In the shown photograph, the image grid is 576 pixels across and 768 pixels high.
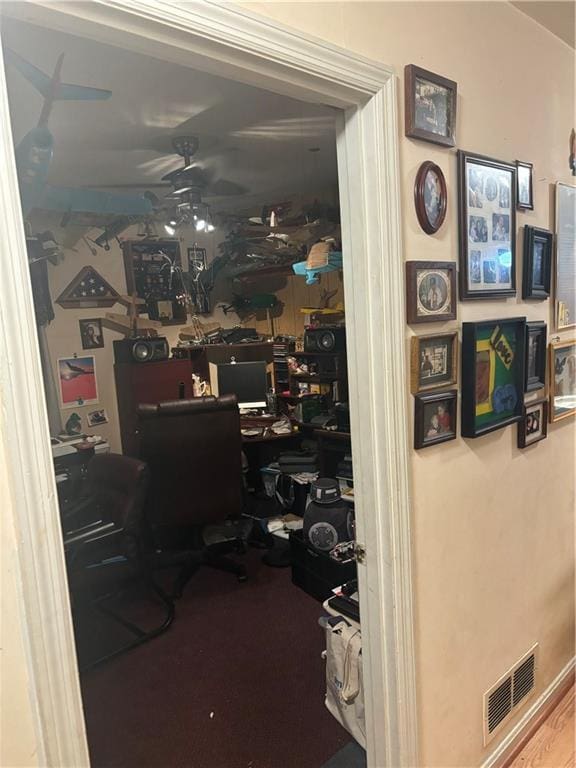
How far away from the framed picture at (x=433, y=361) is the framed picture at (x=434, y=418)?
0.03m

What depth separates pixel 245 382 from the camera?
14.2ft

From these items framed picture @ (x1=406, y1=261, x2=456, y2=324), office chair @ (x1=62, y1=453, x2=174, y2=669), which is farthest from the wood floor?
office chair @ (x1=62, y1=453, x2=174, y2=669)

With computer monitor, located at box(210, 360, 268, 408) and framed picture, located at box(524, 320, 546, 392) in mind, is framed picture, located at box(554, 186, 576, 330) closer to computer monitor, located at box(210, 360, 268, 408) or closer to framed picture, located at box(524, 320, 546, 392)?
framed picture, located at box(524, 320, 546, 392)

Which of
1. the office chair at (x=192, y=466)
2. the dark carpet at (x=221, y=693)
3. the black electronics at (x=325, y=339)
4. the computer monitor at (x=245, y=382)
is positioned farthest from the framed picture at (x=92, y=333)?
the dark carpet at (x=221, y=693)

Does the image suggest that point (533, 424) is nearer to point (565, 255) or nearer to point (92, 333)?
point (565, 255)

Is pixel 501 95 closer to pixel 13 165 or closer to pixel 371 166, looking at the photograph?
pixel 371 166

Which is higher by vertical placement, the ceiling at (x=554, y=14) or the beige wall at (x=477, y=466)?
the ceiling at (x=554, y=14)

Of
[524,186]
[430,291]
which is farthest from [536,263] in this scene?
[430,291]

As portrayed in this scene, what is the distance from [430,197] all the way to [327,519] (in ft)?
6.08

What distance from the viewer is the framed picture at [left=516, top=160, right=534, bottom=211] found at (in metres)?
1.62

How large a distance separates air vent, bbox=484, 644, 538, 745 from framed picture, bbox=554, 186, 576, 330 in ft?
3.99

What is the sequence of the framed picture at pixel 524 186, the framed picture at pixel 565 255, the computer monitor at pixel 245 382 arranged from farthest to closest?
the computer monitor at pixel 245 382 < the framed picture at pixel 565 255 < the framed picture at pixel 524 186

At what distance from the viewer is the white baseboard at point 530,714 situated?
5.63 ft

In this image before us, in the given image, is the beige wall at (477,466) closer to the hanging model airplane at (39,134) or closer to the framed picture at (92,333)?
the hanging model airplane at (39,134)
